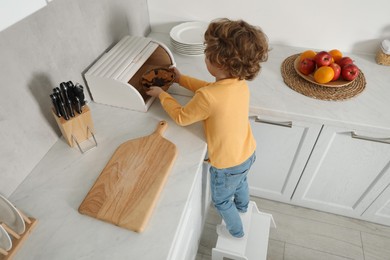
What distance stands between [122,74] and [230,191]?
0.62 m

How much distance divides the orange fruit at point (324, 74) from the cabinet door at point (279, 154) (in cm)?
20

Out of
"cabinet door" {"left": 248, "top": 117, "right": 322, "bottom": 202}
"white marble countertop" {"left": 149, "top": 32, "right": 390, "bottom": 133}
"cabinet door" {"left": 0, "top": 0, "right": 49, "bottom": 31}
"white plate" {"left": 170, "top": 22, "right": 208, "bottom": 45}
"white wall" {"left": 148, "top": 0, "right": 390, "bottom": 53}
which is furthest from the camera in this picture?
"white plate" {"left": 170, "top": 22, "right": 208, "bottom": 45}

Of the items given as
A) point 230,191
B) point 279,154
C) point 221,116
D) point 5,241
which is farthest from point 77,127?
point 279,154

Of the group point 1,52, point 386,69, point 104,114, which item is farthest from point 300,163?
point 1,52

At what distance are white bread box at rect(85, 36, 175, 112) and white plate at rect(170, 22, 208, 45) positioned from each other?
26 centimetres

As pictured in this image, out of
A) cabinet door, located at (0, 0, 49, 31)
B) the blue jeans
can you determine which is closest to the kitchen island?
the blue jeans

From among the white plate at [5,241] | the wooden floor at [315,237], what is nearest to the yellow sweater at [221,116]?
the white plate at [5,241]

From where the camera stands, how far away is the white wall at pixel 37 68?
0.74 meters

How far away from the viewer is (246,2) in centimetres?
136

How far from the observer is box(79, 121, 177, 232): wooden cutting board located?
737 millimetres

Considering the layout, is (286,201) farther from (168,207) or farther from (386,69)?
(168,207)

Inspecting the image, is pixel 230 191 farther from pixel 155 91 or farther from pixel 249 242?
pixel 155 91

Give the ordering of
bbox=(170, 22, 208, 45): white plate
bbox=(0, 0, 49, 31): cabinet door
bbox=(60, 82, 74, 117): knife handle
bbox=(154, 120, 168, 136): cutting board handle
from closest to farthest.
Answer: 1. bbox=(0, 0, 49, 31): cabinet door
2. bbox=(60, 82, 74, 117): knife handle
3. bbox=(154, 120, 168, 136): cutting board handle
4. bbox=(170, 22, 208, 45): white plate

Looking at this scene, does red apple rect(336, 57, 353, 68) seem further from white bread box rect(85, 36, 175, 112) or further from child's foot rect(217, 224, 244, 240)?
child's foot rect(217, 224, 244, 240)
